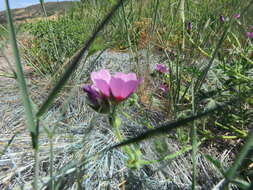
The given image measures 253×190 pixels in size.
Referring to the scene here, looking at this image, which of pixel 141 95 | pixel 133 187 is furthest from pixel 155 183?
pixel 141 95

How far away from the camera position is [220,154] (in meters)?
0.87

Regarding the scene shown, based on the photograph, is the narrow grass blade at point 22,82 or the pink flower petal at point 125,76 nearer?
the narrow grass blade at point 22,82

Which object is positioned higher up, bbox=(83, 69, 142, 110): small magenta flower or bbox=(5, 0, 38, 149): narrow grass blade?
bbox=(5, 0, 38, 149): narrow grass blade

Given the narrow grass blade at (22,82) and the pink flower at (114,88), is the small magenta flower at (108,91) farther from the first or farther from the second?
the narrow grass blade at (22,82)

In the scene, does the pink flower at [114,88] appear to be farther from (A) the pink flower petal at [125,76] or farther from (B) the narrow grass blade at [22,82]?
(B) the narrow grass blade at [22,82]

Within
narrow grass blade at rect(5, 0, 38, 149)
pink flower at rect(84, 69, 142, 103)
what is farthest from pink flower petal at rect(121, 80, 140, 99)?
narrow grass blade at rect(5, 0, 38, 149)

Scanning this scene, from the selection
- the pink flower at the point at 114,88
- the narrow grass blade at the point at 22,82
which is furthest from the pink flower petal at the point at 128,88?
the narrow grass blade at the point at 22,82

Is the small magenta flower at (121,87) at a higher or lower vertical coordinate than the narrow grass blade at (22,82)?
lower

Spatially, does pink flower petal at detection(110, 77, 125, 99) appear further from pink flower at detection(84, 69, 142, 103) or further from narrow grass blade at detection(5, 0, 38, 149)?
narrow grass blade at detection(5, 0, 38, 149)

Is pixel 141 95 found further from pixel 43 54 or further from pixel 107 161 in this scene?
pixel 43 54

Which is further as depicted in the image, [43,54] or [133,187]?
[43,54]

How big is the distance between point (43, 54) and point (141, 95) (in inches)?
47.2

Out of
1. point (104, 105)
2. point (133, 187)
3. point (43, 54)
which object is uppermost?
point (104, 105)

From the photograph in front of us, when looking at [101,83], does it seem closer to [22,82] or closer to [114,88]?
[114,88]
